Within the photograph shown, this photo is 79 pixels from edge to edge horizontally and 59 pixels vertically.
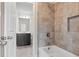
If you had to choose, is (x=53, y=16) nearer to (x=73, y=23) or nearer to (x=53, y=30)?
(x=53, y=30)

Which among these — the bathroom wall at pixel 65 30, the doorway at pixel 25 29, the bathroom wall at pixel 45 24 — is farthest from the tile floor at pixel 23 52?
the bathroom wall at pixel 65 30

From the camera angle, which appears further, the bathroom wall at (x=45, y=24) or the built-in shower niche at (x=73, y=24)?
the bathroom wall at (x=45, y=24)

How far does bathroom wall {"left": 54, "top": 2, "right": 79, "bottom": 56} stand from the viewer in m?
1.93

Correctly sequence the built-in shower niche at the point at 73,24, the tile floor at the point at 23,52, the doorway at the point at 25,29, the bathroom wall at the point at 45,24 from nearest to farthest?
the tile floor at the point at 23,52
the doorway at the point at 25,29
the built-in shower niche at the point at 73,24
the bathroom wall at the point at 45,24

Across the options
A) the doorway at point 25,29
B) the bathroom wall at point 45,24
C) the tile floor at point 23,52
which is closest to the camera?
the tile floor at point 23,52

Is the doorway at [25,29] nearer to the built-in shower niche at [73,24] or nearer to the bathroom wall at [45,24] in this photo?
the bathroom wall at [45,24]

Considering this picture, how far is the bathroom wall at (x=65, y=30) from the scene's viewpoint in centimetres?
193

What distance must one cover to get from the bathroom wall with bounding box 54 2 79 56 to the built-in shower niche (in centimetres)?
5

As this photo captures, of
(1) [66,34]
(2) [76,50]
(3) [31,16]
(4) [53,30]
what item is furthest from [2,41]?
(4) [53,30]

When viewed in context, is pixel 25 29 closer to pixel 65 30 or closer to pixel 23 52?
pixel 23 52

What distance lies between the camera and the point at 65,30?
227 cm

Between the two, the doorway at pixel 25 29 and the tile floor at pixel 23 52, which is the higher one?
the doorway at pixel 25 29

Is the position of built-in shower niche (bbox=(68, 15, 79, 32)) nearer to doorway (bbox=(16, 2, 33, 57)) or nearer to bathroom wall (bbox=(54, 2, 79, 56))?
bathroom wall (bbox=(54, 2, 79, 56))

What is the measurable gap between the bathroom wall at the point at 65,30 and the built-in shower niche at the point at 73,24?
5 centimetres
